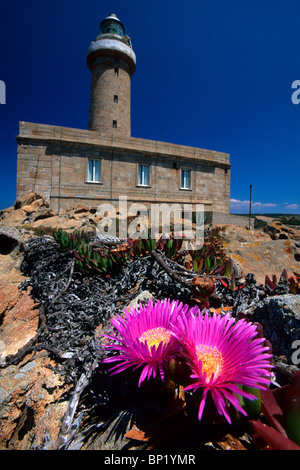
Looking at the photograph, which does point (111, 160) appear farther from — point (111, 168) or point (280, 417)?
point (280, 417)

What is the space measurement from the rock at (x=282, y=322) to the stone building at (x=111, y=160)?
43.4ft

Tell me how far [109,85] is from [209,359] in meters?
17.9

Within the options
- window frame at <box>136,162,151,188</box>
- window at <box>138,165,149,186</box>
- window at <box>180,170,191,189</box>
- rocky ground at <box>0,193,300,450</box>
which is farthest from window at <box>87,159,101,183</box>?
rocky ground at <box>0,193,300,450</box>

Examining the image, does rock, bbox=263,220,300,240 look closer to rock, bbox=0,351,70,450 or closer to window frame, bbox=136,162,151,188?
rock, bbox=0,351,70,450

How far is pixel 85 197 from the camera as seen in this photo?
522 inches

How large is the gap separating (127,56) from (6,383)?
19358mm

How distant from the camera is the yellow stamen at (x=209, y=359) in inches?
24.4

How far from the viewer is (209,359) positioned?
645mm

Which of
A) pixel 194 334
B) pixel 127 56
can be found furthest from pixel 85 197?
pixel 194 334

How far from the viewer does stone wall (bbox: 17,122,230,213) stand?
478 inches

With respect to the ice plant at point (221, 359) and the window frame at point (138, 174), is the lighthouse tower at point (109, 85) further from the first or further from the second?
the ice plant at point (221, 359)

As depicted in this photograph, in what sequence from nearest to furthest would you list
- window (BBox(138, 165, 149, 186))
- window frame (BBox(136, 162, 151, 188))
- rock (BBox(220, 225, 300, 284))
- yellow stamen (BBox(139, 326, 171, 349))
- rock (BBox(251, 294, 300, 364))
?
yellow stamen (BBox(139, 326, 171, 349)) < rock (BBox(251, 294, 300, 364)) < rock (BBox(220, 225, 300, 284)) < window frame (BBox(136, 162, 151, 188)) < window (BBox(138, 165, 149, 186))

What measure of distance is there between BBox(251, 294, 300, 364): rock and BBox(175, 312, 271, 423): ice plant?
0.34 m
